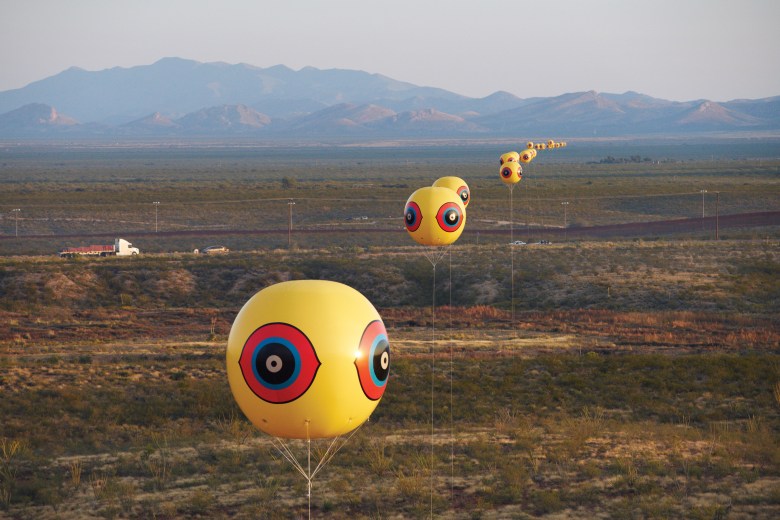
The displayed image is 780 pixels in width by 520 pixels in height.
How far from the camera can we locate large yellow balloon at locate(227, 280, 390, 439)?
48.5 feet

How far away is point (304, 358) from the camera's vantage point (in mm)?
14734

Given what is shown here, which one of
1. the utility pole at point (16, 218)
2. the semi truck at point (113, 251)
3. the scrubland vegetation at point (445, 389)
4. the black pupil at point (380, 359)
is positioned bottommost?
the scrubland vegetation at point (445, 389)

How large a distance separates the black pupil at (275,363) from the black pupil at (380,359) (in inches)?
54.0

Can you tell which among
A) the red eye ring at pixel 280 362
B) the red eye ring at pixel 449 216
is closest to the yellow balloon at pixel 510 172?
the red eye ring at pixel 449 216

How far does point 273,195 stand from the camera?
397 feet

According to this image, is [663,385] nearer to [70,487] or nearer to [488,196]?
[70,487]

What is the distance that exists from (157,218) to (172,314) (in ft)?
160

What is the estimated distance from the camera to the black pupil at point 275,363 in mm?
14734

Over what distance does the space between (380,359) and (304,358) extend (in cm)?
137

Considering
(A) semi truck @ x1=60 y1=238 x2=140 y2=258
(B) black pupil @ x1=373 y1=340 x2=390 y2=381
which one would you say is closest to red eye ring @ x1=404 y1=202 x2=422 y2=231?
(B) black pupil @ x1=373 y1=340 x2=390 y2=381

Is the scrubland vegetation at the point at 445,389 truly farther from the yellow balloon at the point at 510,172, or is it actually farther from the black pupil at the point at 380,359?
the yellow balloon at the point at 510,172

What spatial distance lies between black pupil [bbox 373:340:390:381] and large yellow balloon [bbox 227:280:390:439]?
6 centimetres

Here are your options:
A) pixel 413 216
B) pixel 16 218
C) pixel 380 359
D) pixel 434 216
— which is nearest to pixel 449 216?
pixel 434 216

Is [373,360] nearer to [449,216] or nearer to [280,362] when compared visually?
[280,362]
